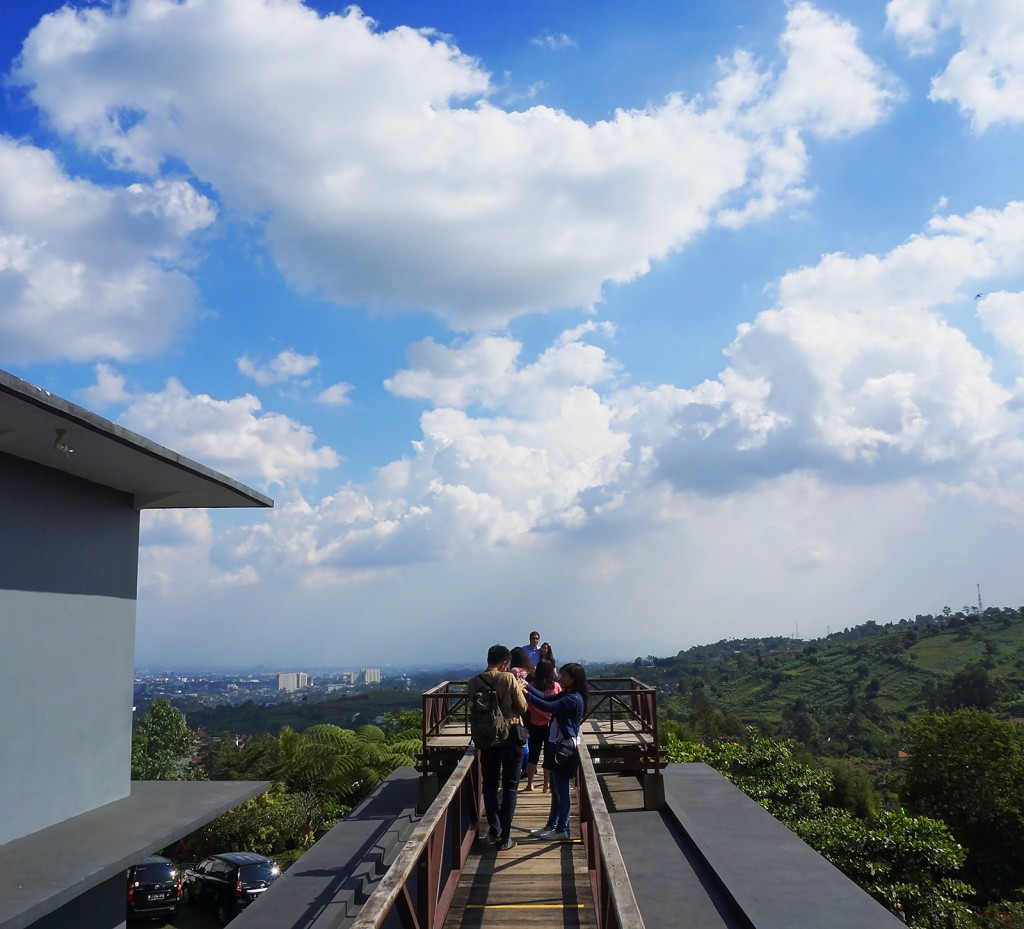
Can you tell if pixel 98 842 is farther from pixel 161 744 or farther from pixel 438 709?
pixel 161 744

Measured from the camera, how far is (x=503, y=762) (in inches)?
290

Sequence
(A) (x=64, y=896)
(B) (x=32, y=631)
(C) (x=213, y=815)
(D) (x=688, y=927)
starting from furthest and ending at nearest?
(C) (x=213, y=815), (D) (x=688, y=927), (B) (x=32, y=631), (A) (x=64, y=896)

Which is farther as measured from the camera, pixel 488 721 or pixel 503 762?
pixel 503 762

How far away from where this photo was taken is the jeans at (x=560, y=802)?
749 centimetres

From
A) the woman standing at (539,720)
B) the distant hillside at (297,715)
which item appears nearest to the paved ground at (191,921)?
the woman standing at (539,720)

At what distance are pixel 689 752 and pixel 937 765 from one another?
20728 millimetres

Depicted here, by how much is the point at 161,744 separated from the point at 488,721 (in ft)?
164

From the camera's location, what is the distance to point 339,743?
29.7m

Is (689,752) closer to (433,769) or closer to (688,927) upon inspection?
(433,769)

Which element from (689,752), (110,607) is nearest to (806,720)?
(689,752)

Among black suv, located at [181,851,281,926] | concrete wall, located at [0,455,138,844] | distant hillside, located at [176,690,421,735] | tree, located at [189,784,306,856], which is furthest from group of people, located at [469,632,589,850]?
distant hillside, located at [176,690,421,735]

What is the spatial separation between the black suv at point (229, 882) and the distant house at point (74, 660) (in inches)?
560

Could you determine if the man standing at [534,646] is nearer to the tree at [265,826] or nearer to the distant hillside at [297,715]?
the tree at [265,826]

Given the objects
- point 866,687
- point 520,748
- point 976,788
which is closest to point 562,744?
point 520,748
